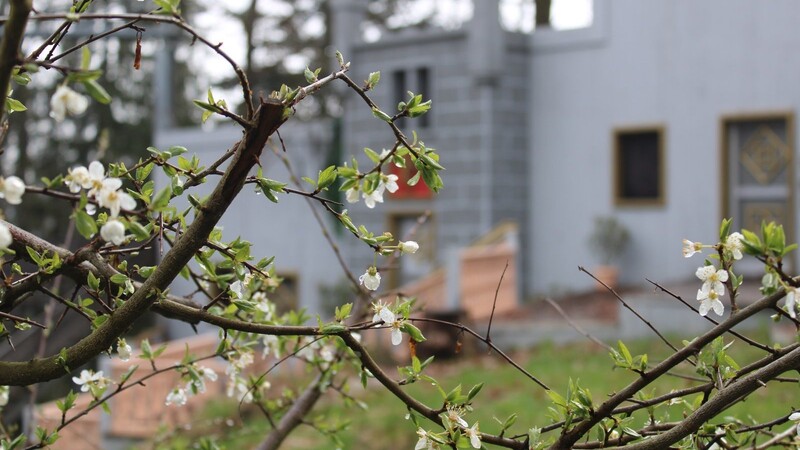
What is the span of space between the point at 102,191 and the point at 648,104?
14.3 m

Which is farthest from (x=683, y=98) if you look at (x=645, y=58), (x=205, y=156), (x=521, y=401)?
(x=205, y=156)

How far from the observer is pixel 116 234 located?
1438 mm

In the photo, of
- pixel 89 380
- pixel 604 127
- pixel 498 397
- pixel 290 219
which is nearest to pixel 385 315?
pixel 89 380

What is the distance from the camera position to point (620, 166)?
50.3 ft

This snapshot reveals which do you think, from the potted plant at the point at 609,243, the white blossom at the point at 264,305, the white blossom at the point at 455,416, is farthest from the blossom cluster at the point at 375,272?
the potted plant at the point at 609,243

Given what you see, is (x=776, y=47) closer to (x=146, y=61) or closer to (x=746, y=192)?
(x=746, y=192)

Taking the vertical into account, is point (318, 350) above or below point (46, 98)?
below

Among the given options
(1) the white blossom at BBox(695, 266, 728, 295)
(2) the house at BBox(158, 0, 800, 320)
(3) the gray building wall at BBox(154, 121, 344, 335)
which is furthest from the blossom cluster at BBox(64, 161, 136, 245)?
(3) the gray building wall at BBox(154, 121, 344, 335)

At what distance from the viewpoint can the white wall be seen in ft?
46.2

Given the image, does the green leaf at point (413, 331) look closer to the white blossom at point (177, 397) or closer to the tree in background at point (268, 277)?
the tree in background at point (268, 277)

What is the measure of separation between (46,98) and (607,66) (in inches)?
516

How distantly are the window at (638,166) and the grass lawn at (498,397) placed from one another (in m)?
3.81

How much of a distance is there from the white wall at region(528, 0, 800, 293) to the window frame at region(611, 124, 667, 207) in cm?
8

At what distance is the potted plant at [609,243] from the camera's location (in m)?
14.8
